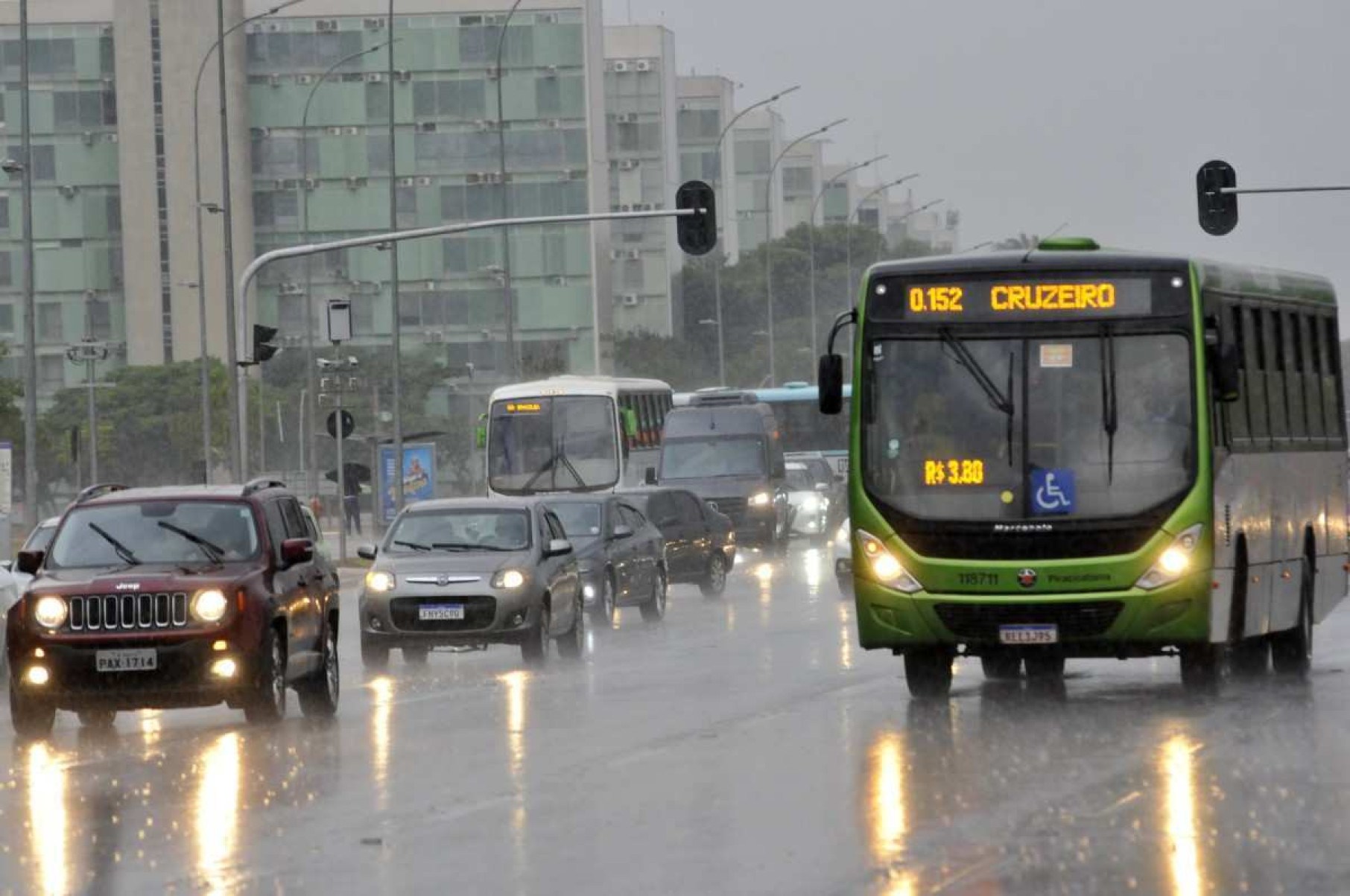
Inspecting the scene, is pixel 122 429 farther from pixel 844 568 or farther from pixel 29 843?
pixel 29 843

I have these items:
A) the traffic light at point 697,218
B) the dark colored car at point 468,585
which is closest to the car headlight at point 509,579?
the dark colored car at point 468,585

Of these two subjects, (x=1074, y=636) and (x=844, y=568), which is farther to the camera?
(x=844, y=568)

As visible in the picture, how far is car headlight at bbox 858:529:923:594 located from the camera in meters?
18.8

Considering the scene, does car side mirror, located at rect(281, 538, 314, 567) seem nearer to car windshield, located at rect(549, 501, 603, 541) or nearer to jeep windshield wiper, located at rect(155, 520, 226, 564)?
jeep windshield wiper, located at rect(155, 520, 226, 564)

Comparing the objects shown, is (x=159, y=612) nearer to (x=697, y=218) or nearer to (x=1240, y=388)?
(x=1240, y=388)

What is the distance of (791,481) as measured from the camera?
6178 cm

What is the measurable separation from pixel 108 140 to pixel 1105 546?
9970 centimetres

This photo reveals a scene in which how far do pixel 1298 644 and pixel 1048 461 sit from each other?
4.27m

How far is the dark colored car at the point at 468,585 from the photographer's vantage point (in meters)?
25.0

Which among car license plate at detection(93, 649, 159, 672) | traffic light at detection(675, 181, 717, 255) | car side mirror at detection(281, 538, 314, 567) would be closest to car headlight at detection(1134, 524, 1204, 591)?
car side mirror at detection(281, 538, 314, 567)

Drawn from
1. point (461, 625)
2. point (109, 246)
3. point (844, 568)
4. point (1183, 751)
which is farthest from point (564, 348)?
point (1183, 751)

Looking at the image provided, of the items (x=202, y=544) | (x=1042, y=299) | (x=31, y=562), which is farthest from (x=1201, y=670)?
(x=31, y=562)

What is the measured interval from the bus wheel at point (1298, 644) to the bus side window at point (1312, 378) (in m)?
1.32

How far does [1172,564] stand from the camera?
1848cm
